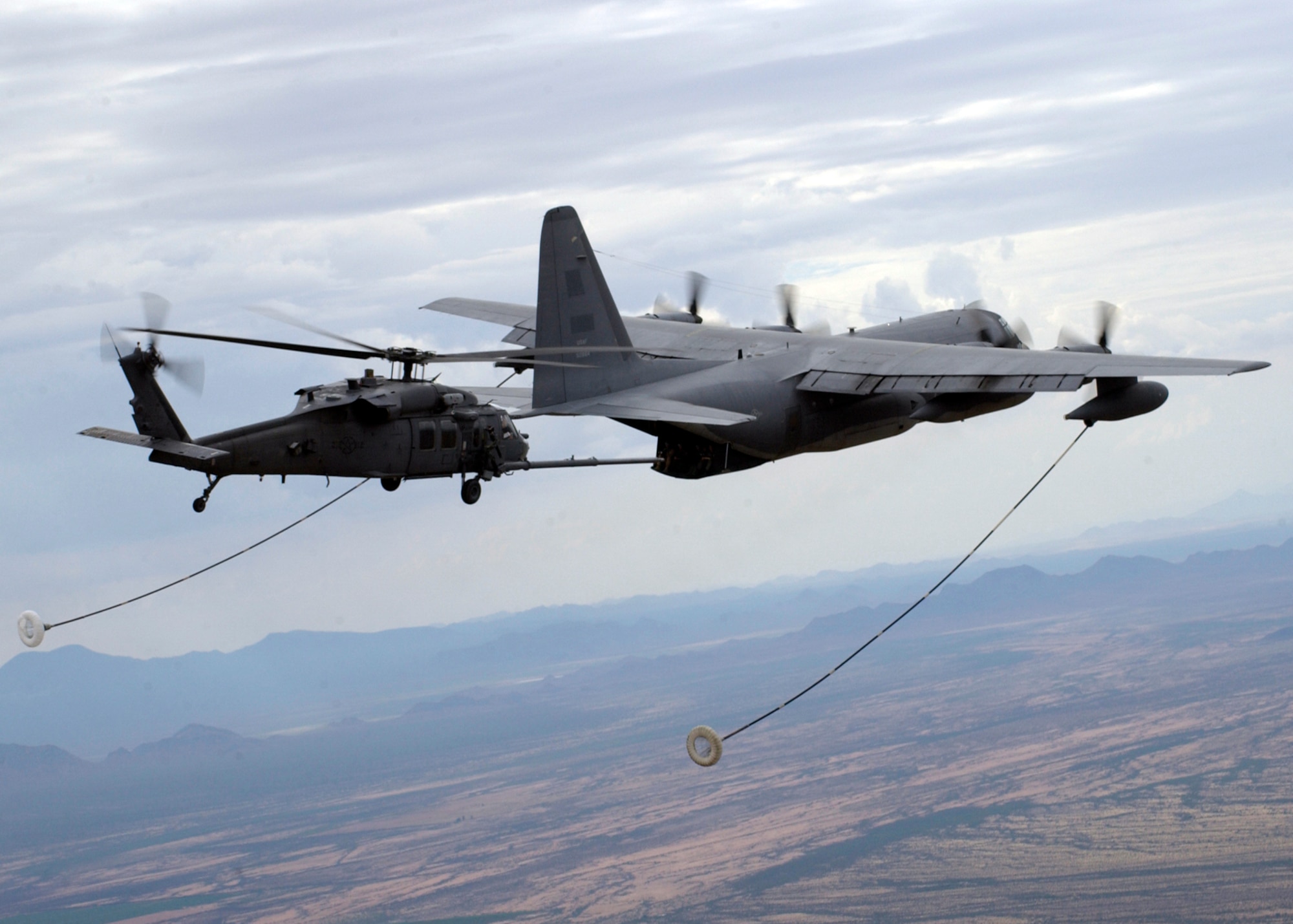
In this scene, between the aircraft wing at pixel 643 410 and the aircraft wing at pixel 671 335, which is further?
the aircraft wing at pixel 671 335

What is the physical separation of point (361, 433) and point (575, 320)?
772 centimetres

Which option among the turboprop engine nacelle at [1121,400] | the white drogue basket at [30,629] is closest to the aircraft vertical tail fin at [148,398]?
the white drogue basket at [30,629]

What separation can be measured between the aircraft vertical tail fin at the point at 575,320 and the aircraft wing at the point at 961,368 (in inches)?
237

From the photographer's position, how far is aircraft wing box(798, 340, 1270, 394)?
36.7 meters

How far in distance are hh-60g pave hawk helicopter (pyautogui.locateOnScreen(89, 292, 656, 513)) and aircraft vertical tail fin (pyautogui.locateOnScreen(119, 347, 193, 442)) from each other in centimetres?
2

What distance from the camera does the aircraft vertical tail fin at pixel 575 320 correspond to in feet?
131

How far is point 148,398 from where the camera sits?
34250 mm

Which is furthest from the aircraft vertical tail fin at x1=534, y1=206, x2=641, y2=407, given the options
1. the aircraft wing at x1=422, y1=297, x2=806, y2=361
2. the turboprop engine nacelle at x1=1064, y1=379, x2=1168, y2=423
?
the turboprop engine nacelle at x1=1064, y1=379, x2=1168, y2=423

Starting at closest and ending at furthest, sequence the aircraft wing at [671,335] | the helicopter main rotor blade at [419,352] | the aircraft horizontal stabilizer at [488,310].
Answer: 1. the helicopter main rotor blade at [419,352]
2. the aircraft wing at [671,335]
3. the aircraft horizontal stabilizer at [488,310]

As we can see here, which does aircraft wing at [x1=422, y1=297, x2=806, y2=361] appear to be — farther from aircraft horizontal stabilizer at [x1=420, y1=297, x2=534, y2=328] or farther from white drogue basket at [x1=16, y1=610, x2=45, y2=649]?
white drogue basket at [x1=16, y1=610, x2=45, y2=649]

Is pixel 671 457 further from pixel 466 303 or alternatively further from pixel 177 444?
pixel 466 303

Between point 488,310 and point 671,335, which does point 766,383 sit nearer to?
point 671,335

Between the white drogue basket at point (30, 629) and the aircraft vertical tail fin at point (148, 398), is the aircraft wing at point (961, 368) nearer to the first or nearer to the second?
the aircraft vertical tail fin at point (148, 398)

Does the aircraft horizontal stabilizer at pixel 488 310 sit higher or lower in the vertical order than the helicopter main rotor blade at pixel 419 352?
higher
